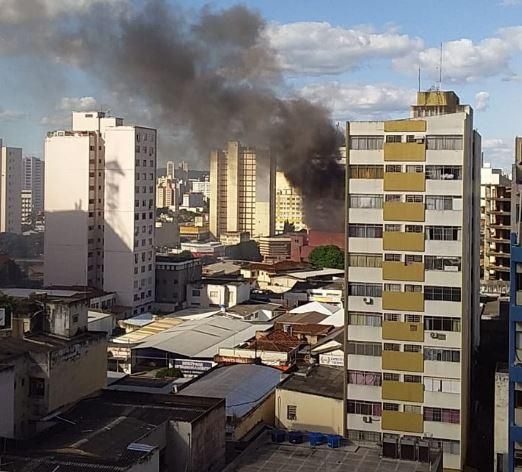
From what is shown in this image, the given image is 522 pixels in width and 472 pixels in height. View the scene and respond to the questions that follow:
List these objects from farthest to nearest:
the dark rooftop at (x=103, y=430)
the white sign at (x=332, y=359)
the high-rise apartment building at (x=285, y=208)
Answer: the high-rise apartment building at (x=285, y=208)
the white sign at (x=332, y=359)
the dark rooftop at (x=103, y=430)

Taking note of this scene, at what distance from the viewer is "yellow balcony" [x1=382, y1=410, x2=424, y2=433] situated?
1310 cm

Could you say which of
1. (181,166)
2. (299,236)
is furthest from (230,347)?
(181,166)

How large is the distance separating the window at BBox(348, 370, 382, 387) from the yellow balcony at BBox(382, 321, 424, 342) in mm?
677

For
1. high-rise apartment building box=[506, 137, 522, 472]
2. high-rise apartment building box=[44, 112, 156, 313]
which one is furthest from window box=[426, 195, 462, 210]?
high-rise apartment building box=[44, 112, 156, 313]

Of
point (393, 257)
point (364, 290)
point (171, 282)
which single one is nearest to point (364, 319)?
point (364, 290)

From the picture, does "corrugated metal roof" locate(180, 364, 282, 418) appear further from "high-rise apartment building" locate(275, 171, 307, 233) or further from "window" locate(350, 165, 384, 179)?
"high-rise apartment building" locate(275, 171, 307, 233)

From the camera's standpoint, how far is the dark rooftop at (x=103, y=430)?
9.23 m

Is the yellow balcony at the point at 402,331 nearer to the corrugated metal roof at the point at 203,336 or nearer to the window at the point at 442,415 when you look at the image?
the window at the point at 442,415

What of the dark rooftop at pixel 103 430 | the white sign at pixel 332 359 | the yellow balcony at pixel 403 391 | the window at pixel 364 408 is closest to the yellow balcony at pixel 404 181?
the yellow balcony at pixel 403 391

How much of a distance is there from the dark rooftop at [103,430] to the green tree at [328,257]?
2685cm

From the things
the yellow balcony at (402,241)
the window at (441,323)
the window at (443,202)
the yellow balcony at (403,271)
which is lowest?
the window at (441,323)

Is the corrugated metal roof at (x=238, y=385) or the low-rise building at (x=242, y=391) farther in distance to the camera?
the corrugated metal roof at (x=238, y=385)

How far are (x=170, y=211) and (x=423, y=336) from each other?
67138 millimetres

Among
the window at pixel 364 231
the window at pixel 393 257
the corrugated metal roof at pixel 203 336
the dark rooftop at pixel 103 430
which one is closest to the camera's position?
the dark rooftop at pixel 103 430
